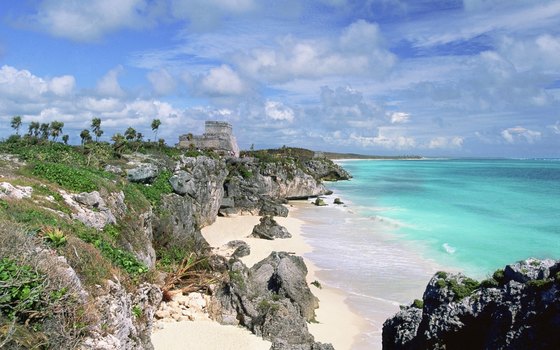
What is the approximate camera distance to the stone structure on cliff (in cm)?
4562

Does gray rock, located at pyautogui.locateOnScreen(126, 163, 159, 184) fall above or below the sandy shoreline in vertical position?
above

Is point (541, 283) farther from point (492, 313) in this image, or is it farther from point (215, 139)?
point (215, 139)

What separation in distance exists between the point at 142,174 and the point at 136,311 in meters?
14.9

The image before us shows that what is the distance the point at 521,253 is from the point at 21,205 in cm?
2920

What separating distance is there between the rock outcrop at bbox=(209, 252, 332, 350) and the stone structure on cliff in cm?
2977

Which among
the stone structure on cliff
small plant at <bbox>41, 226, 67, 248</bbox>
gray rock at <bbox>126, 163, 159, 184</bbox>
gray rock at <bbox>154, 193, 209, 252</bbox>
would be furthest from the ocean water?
the stone structure on cliff

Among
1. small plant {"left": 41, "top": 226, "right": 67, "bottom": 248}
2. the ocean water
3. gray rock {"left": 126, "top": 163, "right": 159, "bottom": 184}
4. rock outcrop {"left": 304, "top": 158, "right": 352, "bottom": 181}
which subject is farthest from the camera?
rock outcrop {"left": 304, "top": 158, "right": 352, "bottom": 181}

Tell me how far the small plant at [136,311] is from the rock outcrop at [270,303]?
4129 millimetres

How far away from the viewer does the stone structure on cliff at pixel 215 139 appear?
45.6 meters

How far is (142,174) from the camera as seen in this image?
→ 23562 mm

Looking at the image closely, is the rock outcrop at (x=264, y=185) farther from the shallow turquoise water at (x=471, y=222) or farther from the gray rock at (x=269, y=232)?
the gray rock at (x=269, y=232)

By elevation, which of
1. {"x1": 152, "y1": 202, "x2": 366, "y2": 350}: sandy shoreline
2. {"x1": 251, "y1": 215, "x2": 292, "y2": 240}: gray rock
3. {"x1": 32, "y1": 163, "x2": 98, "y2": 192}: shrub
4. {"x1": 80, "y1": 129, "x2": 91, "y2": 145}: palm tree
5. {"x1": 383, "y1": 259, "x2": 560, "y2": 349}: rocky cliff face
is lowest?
{"x1": 152, "y1": 202, "x2": 366, "y2": 350}: sandy shoreline

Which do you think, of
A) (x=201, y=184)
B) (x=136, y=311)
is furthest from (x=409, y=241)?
(x=136, y=311)

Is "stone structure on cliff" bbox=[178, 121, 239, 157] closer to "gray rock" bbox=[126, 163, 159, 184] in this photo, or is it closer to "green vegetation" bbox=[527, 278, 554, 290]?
"gray rock" bbox=[126, 163, 159, 184]
